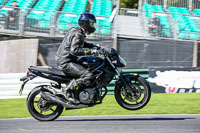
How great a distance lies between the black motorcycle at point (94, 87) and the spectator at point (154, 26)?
23.9ft

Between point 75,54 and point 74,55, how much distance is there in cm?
4

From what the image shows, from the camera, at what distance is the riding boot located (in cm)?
661

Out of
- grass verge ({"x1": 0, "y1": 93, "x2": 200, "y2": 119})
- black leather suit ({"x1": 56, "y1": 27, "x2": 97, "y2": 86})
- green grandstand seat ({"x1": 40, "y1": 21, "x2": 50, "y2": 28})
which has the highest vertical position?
green grandstand seat ({"x1": 40, "y1": 21, "x2": 50, "y2": 28})

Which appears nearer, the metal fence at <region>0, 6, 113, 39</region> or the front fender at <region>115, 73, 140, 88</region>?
the front fender at <region>115, 73, 140, 88</region>

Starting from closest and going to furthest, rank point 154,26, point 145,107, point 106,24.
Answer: point 145,107
point 106,24
point 154,26

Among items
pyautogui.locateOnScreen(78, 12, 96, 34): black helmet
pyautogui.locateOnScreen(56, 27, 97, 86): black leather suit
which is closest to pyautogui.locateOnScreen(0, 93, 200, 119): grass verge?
pyautogui.locateOnScreen(56, 27, 97, 86): black leather suit

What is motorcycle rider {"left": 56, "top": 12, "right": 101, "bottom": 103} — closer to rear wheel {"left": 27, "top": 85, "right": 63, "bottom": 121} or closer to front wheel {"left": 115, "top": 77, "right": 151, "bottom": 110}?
rear wheel {"left": 27, "top": 85, "right": 63, "bottom": 121}

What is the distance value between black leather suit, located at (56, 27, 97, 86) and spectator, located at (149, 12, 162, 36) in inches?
296

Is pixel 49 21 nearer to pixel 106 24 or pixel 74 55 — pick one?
pixel 106 24

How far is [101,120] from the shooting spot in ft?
22.3

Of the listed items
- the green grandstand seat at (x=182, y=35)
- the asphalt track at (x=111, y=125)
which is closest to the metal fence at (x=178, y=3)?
the green grandstand seat at (x=182, y=35)

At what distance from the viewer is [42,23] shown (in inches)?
545

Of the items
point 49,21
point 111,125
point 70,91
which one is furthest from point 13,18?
point 111,125

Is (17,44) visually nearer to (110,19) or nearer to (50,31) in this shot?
(50,31)
